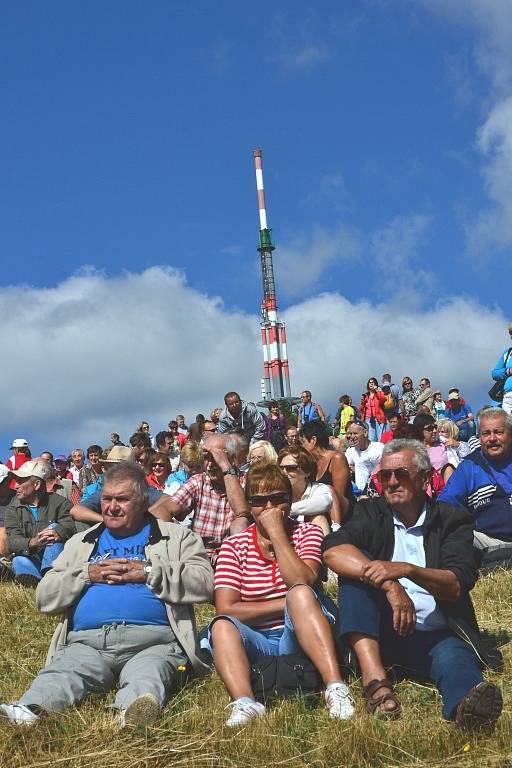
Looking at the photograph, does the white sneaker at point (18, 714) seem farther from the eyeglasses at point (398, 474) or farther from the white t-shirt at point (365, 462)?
the white t-shirt at point (365, 462)

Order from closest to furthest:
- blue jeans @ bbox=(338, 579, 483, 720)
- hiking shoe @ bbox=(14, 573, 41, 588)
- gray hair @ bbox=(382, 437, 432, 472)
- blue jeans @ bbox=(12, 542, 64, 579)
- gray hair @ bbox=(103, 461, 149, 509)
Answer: blue jeans @ bbox=(338, 579, 483, 720) → gray hair @ bbox=(382, 437, 432, 472) → gray hair @ bbox=(103, 461, 149, 509) → blue jeans @ bbox=(12, 542, 64, 579) → hiking shoe @ bbox=(14, 573, 41, 588)

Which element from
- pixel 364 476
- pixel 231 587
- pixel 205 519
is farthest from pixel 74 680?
pixel 364 476

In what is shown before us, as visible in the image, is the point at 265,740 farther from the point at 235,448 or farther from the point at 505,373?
the point at 505,373

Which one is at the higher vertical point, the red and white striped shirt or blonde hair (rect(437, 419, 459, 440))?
blonde hair (rect(437, 419, 459, 440))

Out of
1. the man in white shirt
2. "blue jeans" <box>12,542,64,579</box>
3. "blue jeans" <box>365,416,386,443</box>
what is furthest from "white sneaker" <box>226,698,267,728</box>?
"blue jeans" <box>365,416,386,443</box>

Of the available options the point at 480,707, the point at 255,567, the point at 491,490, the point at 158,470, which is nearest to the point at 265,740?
the point at 480,707

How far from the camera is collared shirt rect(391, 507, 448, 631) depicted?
5.02 m

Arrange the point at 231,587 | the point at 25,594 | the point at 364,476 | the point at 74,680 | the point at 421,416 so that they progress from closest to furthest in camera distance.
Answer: the point at 74,680, the point at 231,587, the point at 25,594, the point at 421,416, the point at 364,476

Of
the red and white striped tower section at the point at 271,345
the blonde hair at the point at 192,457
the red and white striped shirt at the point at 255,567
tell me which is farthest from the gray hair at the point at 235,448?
the red and white striped tower section at the point at 271,345

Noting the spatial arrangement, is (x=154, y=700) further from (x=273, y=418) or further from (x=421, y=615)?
(x=273, y=418)

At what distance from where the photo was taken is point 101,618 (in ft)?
18.1

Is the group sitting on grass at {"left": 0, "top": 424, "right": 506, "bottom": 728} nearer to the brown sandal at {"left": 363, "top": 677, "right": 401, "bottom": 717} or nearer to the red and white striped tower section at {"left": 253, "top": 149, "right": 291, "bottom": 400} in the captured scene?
the brown sandal at {"left": 363, "top": 677, "right": 401, "bottom": 717}

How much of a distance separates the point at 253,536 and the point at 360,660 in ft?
3.77

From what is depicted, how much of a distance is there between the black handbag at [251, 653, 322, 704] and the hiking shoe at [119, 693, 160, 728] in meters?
0.57
